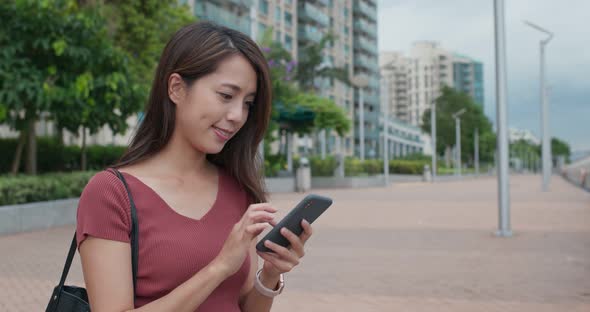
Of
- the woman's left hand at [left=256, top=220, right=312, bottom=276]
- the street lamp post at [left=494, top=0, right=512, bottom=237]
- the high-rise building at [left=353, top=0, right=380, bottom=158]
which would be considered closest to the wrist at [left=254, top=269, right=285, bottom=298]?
the woman's left hand at [left=256, top=220, right=312, bottom=276]

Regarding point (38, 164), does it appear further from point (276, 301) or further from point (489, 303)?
point (489, 303)

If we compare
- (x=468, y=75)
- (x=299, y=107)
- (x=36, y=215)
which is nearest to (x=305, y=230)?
(x=36, y=215)

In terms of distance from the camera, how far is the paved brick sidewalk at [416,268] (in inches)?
232

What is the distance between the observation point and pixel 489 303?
582 cm

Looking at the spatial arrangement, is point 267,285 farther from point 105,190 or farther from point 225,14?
point 225,14

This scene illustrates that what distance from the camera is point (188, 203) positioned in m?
1.93

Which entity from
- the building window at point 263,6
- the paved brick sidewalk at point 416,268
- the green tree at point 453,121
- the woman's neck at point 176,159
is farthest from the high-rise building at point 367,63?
the woman's neck at point 176,159

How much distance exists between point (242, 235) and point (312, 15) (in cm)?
6128

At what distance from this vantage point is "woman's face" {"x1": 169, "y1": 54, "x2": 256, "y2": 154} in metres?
1.88

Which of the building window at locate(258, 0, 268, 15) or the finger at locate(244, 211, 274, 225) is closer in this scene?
the finger at locate(244, 211, 274, 225)

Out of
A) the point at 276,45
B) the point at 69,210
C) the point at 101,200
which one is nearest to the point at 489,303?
the point at 101,200

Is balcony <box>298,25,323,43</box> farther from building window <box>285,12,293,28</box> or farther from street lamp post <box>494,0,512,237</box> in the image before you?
street lamp post <box>494,0,512,237</box>

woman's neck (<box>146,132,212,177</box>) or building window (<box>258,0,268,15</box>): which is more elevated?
building window (<box>258,0,268,15</box>)

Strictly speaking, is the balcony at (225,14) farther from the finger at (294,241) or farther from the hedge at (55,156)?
the finger at (294,241)
